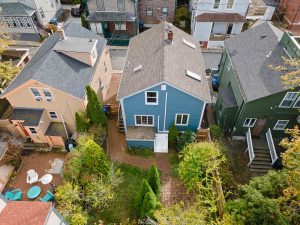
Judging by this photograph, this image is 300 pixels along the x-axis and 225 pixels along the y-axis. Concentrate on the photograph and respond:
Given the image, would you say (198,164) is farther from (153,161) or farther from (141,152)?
(141,152)

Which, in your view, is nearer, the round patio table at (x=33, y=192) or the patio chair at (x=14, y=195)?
the patio chair at (x=14, y=195)

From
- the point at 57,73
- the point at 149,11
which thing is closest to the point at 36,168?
the point at 57,73

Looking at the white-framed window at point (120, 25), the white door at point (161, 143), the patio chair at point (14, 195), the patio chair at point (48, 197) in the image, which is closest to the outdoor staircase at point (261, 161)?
the white door at point (161, 143)

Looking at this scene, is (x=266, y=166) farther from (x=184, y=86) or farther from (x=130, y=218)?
(x=130, y=218)

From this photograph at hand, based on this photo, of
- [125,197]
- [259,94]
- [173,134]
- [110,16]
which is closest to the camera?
[125,197]

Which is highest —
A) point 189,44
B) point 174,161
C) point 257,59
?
point 257,59

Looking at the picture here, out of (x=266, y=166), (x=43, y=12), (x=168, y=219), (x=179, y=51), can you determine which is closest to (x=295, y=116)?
(x=266, y=166)

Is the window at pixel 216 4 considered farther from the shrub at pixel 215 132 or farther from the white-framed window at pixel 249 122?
the shrub at pixel 215 132
